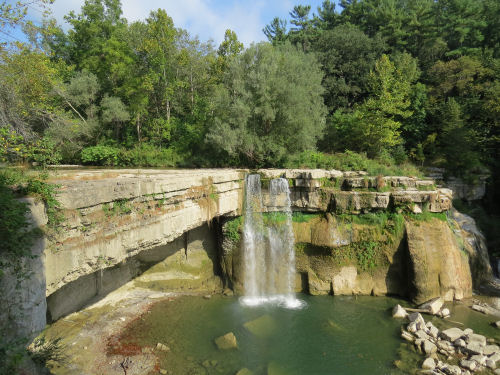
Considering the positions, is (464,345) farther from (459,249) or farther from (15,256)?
(15,256)

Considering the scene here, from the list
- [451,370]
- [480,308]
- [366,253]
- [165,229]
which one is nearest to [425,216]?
[366,253]

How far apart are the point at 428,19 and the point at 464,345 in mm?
30220

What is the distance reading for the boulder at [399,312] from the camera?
9391mm

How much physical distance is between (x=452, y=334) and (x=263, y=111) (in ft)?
39.5

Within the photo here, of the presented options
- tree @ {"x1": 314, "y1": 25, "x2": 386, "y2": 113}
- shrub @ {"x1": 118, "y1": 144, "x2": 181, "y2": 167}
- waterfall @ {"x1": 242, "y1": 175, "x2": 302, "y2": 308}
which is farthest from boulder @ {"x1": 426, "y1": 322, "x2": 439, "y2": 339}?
tree @ {"x1": 314, "y1": 25, "x2": 386, "y2": 113}

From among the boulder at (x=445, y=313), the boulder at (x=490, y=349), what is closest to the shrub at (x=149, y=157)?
the boulder at (x=445, y=313)

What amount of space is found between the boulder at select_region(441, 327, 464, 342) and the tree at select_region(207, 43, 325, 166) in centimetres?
1005

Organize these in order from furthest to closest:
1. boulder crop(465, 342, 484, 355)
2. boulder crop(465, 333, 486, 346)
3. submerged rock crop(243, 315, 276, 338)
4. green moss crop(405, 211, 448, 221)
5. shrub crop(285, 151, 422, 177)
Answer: shrub crop(285, 151, 422, 177), green moss crop(405, 211, 448, 221), submerged rock crop(243, 315, 276, 338), boulder crop(465, 333, 486, 346), boulder crop(465, 342, 484, 355)

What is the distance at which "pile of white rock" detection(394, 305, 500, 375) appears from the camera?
23.2ft

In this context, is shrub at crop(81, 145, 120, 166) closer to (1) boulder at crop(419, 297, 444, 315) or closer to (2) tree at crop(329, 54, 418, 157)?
(2) tree at crop(329, 54, 418, 157)

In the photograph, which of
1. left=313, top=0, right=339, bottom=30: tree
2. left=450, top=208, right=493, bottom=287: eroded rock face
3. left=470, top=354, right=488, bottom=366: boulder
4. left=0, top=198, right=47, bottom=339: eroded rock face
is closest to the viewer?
left=0, top=198, right=47, bottom=339: eroded rock face

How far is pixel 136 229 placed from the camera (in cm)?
689

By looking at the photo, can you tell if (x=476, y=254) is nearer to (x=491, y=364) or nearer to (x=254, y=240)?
(x=491, y=364)

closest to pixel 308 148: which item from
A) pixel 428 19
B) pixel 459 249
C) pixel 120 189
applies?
pixel 459 249
